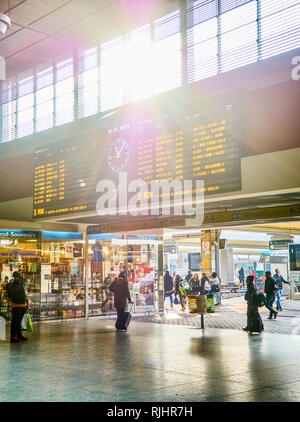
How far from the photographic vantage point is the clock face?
1022 cm

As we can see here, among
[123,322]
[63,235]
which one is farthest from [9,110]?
[123,322]

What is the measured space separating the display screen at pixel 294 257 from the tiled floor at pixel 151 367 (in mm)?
9919

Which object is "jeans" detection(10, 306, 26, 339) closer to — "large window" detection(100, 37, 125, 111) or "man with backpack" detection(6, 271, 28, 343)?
"man with backpack" detection(6, 271, 28, 343)

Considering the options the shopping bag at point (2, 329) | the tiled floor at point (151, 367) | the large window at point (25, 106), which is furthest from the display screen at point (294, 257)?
the shopping bag at point (2, 329)

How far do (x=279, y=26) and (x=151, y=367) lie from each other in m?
6.66

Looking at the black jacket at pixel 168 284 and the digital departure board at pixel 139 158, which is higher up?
the digital departure board at pixel 139 158

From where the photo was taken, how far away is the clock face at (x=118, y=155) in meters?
10.2

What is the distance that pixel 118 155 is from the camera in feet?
34.0

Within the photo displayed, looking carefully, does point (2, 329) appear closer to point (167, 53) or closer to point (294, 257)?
point (167, 53)

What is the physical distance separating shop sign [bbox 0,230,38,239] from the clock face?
516 cm

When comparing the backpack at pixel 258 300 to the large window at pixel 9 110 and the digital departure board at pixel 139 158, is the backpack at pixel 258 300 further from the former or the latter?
the large window at pixel 9 110

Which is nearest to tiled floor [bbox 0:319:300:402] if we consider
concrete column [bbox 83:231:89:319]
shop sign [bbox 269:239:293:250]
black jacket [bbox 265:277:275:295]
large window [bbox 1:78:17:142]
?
concrete column [bbox 83:231:89:319]

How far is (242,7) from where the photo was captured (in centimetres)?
1026
